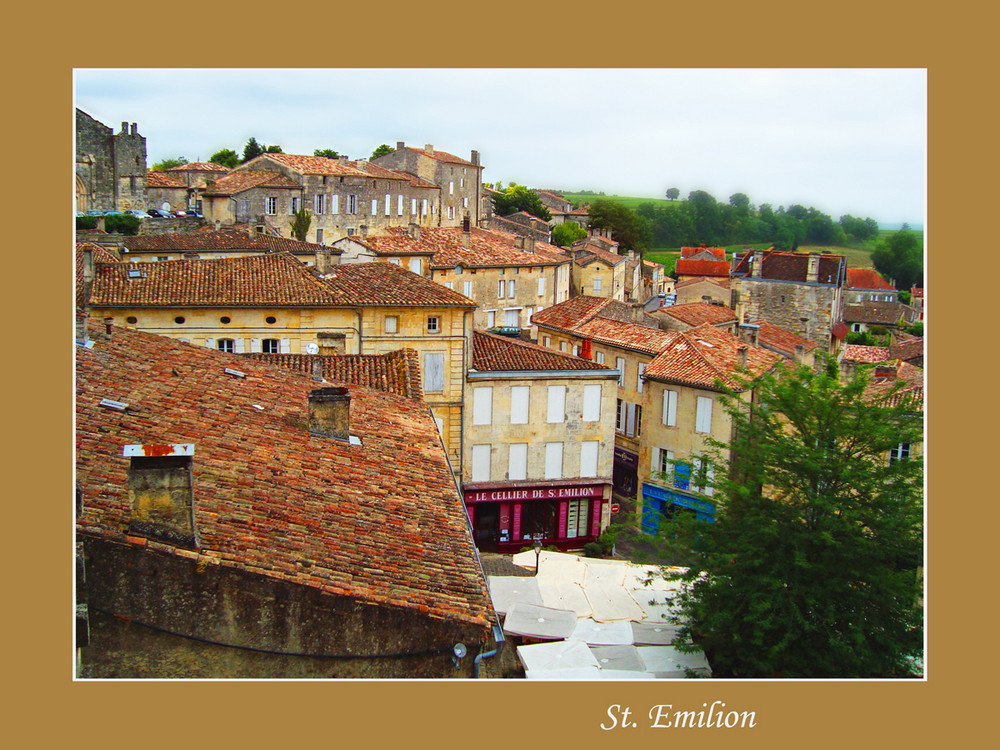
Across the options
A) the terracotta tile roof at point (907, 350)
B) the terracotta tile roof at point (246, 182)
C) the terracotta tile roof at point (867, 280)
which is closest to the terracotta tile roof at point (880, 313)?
the terracotta tile roof at point (867, 280)

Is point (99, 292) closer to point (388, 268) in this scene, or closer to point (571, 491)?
point (388, 268)

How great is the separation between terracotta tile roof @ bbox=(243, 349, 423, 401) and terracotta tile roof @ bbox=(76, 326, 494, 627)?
11.0ft

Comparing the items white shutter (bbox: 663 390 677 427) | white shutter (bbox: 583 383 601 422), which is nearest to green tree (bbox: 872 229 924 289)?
white shutter (bbox: 663 390 677 427)

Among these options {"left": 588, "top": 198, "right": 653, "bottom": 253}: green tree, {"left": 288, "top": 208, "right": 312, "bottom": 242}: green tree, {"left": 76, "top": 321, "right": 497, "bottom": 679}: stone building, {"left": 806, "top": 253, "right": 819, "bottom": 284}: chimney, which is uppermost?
{"left": 588, "top": 198, "right": 653, "bottom": 253}: green tree

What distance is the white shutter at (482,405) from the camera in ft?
84.4

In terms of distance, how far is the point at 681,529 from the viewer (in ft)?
48.5

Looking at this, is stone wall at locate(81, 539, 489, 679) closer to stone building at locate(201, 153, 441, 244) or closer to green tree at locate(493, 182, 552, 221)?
stone building at locate(201, 153, 441, 244)

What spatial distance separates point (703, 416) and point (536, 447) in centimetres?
515

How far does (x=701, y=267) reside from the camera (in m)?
84.1

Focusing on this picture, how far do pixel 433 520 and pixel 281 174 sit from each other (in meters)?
49.8

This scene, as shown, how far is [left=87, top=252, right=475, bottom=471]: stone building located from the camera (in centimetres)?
2459

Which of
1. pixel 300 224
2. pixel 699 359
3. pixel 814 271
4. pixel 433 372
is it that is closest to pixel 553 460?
pixel 433 372

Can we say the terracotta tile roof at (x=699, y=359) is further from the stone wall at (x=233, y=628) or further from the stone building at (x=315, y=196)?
the stone building at (x=315, y=196)

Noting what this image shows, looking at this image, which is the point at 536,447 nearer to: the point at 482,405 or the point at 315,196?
the point at 482,405
